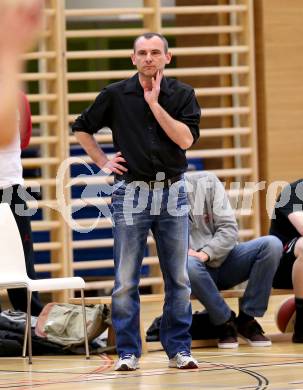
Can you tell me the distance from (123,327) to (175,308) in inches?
10.2

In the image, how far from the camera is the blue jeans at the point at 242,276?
527 cm

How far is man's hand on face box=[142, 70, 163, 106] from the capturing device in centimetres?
→ 433

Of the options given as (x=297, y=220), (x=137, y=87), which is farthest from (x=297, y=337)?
(x=137, y=87)

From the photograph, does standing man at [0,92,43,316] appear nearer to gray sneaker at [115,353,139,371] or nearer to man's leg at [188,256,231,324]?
man's leg at [188,256,231,324]

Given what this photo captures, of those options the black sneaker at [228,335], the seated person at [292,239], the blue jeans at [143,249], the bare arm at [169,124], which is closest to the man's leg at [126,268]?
the blue jeans at [143,249]

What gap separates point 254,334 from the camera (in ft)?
17.9

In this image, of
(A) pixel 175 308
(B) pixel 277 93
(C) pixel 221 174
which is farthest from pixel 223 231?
(B) pixel 277 93

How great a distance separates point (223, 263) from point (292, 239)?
461 mm

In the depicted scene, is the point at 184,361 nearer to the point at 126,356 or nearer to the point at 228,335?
the point at 126,356

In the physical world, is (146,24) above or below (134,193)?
above

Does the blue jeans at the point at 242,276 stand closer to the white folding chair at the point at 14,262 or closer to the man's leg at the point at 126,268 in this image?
the white folding chair at the point at 14,262

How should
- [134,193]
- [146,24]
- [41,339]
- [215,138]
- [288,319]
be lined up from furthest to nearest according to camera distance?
[215,138] → [146,24] → [288,319] → [41,339] → [134,193]

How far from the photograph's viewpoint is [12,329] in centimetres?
548

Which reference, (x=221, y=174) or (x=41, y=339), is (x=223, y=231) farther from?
Answer: (x=221, y=174)
